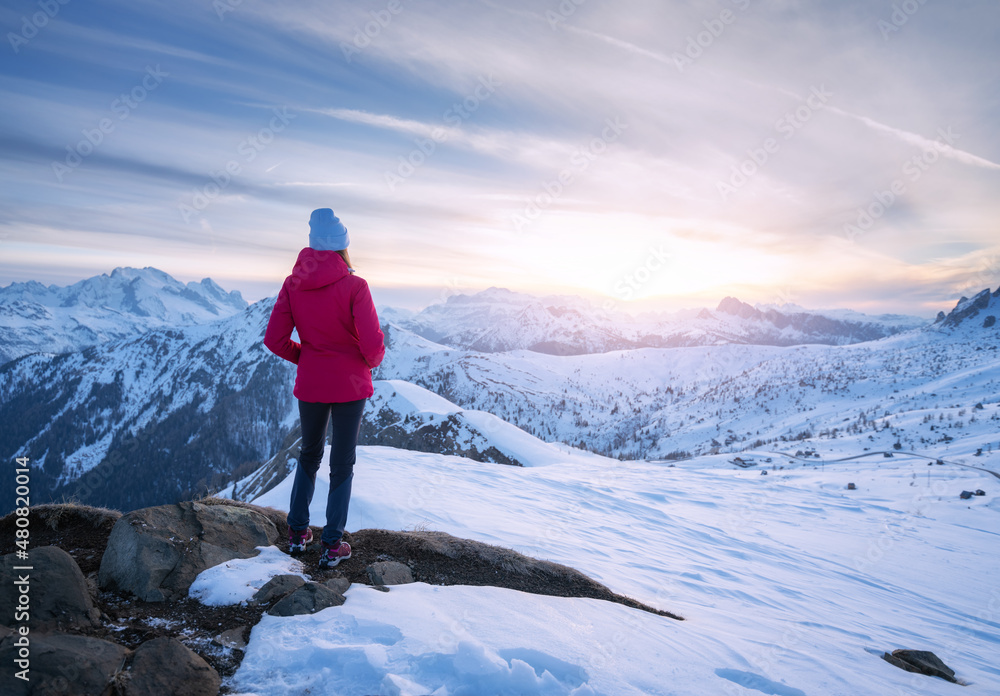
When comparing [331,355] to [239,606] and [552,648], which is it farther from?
[552,648]

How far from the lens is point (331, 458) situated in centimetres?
527

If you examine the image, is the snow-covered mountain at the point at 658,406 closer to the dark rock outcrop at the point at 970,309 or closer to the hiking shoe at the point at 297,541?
the dark rock outcrop at the point at 970,309

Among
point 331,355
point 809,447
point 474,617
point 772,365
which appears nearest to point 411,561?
point 474,617

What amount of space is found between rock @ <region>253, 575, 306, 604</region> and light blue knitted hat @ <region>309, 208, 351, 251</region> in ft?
11.2

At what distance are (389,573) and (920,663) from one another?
22.4ft

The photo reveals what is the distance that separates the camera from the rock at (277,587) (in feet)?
14.1

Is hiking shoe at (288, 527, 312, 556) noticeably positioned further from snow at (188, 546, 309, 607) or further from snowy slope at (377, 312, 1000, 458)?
snowy slope at (377, 312, 1000, 458)

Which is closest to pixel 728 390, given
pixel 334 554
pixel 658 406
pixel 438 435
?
pixel 658 406

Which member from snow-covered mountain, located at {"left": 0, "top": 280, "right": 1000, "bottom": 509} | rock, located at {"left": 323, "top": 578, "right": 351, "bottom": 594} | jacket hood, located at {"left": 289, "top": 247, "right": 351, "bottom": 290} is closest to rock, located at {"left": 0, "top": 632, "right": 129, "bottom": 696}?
rock, located at {"left": 323, "top": 578, "right": 351, "bottom": 594}

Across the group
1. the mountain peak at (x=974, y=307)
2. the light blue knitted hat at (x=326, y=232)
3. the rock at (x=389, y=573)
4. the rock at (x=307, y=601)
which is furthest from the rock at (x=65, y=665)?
the mountain peak at (x=974, y=307)

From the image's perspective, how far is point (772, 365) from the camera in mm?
113438

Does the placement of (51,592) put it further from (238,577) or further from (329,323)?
(329,323)

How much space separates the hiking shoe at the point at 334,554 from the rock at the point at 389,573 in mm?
375

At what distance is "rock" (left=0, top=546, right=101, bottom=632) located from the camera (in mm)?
3273
